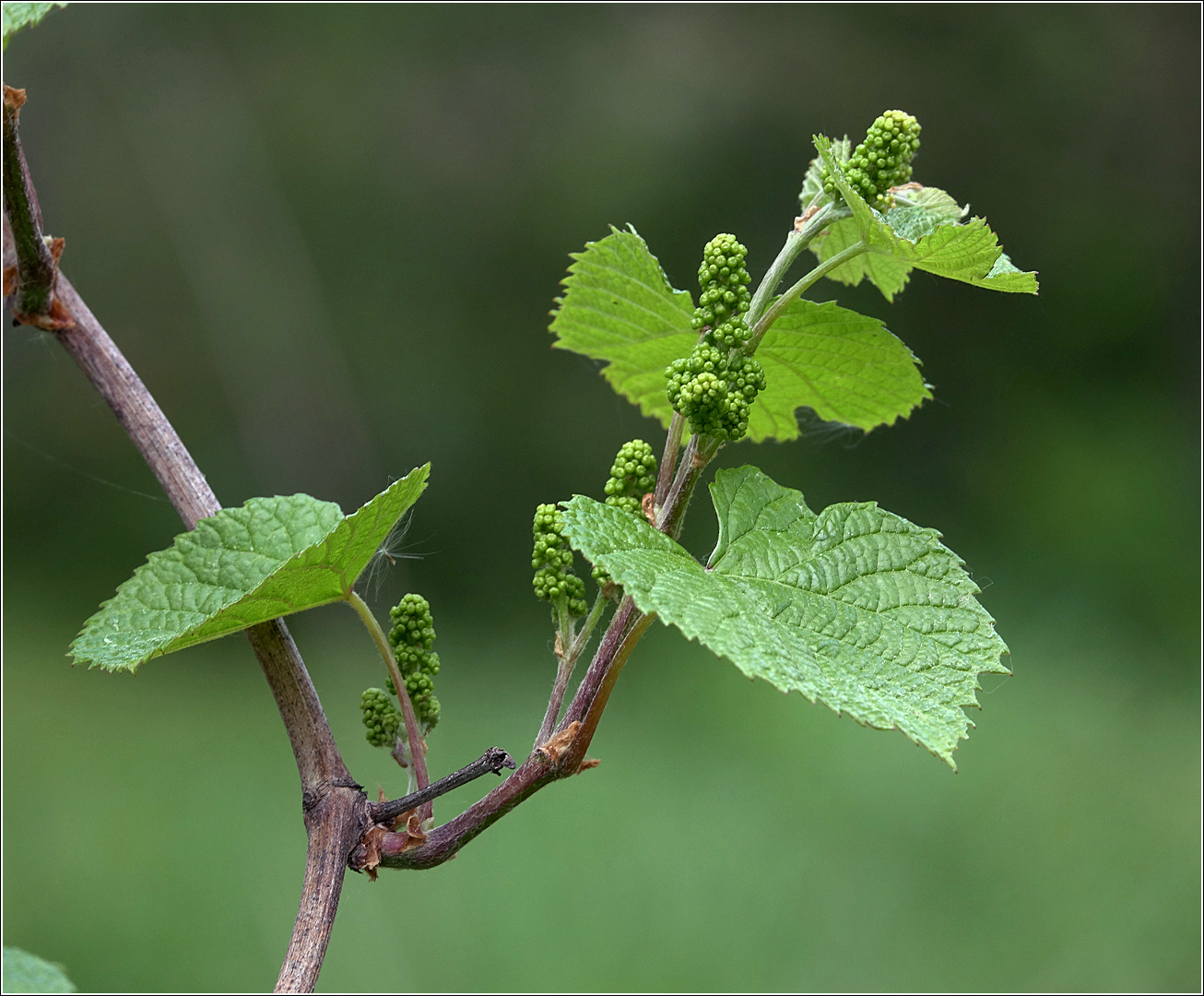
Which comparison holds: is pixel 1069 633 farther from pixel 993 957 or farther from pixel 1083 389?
pixel 993 957

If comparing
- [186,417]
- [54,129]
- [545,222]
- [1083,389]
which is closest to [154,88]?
[54,129]

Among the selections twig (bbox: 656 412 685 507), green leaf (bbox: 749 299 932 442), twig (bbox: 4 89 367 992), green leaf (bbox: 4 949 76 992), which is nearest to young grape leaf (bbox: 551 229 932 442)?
green leaf (bbox: 749 299 932 442)

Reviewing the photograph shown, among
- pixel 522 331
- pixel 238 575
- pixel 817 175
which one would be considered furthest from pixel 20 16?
pixel 522 331

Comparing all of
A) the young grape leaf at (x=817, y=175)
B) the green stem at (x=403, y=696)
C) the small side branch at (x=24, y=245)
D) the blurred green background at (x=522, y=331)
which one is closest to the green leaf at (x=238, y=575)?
the green stem at (x=403, y=696)

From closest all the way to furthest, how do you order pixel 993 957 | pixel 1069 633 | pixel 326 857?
1. pixel 326 857
2. pixel 993 957
3. pixel 1069 633

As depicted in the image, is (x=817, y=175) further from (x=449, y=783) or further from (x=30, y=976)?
(x=30, y=976)

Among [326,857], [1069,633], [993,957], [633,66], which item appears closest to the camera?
[326,857]
